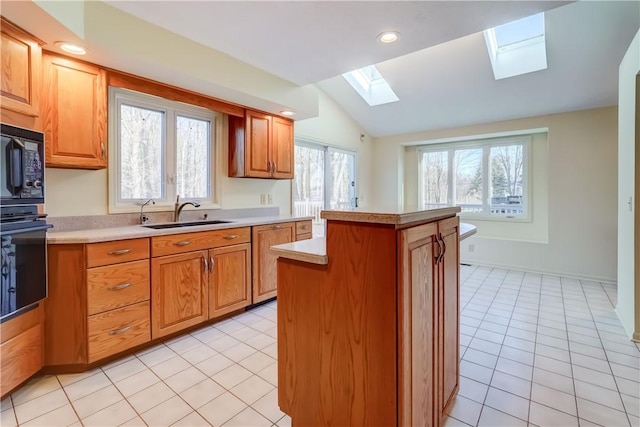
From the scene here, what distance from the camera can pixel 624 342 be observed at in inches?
93.8

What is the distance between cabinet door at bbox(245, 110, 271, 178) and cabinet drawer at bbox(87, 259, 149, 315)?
148 centimetres

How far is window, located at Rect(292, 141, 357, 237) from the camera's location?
4.36 m

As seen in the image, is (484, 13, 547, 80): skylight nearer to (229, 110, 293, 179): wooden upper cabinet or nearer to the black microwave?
(229, 110, 293, 179): wooden upper cabinet

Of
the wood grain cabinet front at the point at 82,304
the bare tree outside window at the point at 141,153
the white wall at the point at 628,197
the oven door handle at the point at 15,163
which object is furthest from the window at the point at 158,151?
the white wall at the point at 628,197

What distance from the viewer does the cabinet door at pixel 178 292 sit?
230 centimetres

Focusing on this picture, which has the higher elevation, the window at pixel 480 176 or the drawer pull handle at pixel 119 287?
the window at pixel 480 176

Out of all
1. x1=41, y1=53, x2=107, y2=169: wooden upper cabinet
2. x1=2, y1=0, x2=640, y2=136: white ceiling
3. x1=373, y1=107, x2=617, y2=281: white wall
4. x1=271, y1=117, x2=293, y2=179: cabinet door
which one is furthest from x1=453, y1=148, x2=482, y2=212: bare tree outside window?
x1=41, y1=53, x2=107, y2=169: wooden upper cabinet

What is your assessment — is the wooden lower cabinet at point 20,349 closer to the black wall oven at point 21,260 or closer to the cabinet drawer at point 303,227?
the black wall oven at point 21,260

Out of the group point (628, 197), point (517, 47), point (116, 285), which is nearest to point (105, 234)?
point (116, 285)

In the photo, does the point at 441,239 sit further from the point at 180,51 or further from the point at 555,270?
the point at 555,270

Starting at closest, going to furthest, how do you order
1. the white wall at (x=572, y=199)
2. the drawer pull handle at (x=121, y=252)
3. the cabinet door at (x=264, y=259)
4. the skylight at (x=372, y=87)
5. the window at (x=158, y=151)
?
1. the drawer pull handle at (x=121, y=252)
2. the window at (x=158, y=151)
3. the cabinet door at (x=264, y=259)
4. the white wall at (x=572, y=199)
5. the skylight at (x=372, y=87)

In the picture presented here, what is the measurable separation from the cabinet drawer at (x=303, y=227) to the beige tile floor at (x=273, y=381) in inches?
41.6

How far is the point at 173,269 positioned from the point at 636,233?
3643mm

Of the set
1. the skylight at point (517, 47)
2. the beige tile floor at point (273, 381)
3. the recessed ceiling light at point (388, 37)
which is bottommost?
the beige tile floor at point (273, 381)
